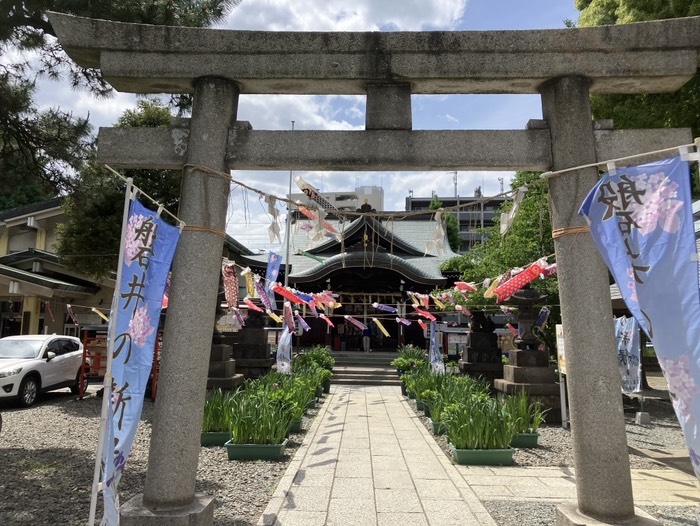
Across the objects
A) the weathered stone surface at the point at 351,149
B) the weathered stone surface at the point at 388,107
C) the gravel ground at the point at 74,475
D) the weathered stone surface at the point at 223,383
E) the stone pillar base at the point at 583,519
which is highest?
the weathered stone surface at the point at 388,107

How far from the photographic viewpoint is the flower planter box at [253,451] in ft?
22.6

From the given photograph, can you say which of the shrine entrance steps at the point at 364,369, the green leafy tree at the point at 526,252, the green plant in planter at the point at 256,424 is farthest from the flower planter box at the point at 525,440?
the shrine entrance steps at the point at 364,369

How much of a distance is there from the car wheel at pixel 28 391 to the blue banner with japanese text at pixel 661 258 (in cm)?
1271

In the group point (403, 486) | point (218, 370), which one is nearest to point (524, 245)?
point (218, 370)

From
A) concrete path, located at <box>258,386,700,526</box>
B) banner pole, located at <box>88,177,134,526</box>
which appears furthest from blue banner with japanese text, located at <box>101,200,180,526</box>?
concrete path, located at <box>258,386,700,526</box>

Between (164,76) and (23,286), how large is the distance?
1855cm

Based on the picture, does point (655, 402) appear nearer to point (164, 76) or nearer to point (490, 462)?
point (490, 462)

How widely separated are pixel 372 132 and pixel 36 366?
1137 cm

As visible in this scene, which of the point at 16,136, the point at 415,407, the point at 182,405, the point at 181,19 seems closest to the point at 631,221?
the point at 182,405

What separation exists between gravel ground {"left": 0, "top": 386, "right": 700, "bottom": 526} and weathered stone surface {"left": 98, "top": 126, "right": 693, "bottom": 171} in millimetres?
3463

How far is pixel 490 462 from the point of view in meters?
6.80

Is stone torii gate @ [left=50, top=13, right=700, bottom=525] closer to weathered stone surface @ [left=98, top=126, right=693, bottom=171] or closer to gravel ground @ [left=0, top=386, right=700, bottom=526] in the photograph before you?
weathered stone surface @ [left=98, top=126, right=693, bottom=171]

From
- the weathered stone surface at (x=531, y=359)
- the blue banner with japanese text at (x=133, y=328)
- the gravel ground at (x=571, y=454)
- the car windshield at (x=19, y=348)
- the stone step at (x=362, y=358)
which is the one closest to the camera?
the blue banner with japanese text at (x=133, y=328)

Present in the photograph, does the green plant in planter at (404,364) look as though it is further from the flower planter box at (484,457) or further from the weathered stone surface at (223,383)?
the flower planter box at (484,457)
